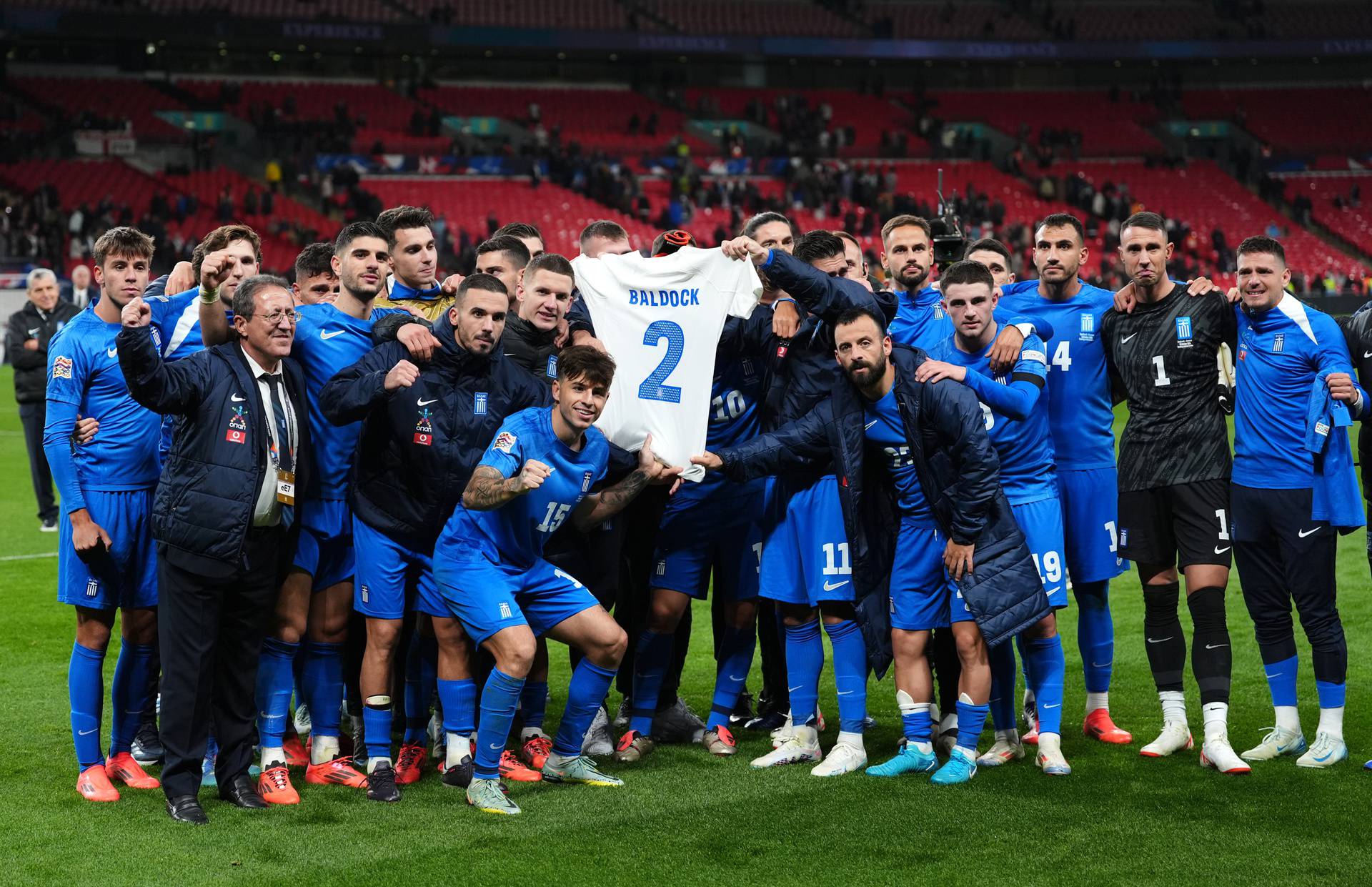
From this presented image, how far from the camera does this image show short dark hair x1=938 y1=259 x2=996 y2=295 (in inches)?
241

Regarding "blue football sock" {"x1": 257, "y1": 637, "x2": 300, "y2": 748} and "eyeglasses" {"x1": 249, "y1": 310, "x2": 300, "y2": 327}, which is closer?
"eyeglasses" {"x1": 249, "y1": 310, "x2": 300, "y2": 327}

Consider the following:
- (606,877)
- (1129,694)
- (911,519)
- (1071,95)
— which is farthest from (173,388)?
Answer: (1071,95)

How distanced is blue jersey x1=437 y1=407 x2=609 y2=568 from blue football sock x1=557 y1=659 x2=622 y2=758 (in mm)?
532

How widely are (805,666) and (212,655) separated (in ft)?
8.41

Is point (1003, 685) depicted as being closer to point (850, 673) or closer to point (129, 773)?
point (850, 673)

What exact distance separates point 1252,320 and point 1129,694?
2.27m

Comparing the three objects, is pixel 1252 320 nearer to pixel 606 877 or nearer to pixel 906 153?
pixel 606 877

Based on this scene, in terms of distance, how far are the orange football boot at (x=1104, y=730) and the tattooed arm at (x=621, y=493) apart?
2408 mm

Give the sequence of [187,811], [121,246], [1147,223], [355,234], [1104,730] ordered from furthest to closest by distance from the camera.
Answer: [1104,730]
[1147,223]
[355,234]
[121,246]
[187,811]

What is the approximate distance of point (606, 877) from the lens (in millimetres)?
4812

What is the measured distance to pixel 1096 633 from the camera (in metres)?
6.78

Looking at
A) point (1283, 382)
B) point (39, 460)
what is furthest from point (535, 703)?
point (39, 460)

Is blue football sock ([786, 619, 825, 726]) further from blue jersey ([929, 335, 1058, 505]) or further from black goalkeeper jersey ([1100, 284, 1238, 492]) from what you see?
black goalkeeper jersey ([1100, 284, 1238, 492])

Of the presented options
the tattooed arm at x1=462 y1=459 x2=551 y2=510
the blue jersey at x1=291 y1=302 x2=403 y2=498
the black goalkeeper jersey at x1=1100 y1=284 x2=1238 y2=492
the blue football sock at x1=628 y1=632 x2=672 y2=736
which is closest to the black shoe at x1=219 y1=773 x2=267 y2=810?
the blue jersey at x1=291 y1=302 x2=403 y2=498
